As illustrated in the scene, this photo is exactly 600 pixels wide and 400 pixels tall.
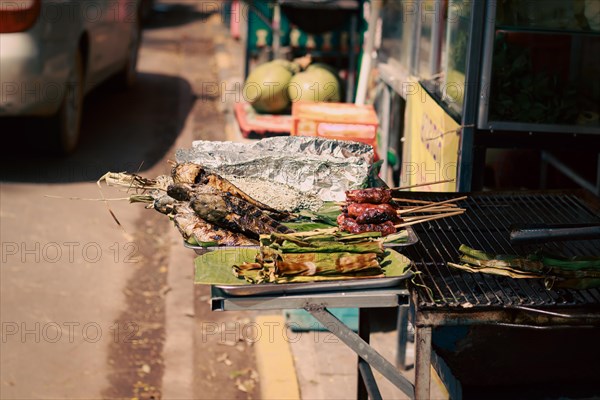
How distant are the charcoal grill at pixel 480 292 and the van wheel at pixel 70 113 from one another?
551cm

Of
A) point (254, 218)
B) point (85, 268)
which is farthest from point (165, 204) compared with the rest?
point (85, 268)

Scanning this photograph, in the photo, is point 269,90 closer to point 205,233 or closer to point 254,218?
point 254,218

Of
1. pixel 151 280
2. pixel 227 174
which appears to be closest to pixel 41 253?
pixel 151 280

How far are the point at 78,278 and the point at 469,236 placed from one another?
3661mm

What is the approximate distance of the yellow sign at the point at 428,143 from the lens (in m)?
5.03

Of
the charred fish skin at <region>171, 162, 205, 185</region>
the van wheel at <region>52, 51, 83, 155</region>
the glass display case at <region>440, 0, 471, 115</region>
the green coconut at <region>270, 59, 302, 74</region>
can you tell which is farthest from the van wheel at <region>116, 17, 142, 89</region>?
the charred fish skin at <region>171, 162, 205, 185</region>

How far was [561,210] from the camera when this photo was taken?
3.95m

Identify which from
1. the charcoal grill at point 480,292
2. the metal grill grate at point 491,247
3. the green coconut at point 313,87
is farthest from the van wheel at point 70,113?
the charcoal grill at point 480,292

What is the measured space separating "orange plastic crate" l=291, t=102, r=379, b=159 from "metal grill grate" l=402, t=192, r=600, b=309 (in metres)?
1.48

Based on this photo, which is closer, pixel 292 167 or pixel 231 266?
pixel 231 266

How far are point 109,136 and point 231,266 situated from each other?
24.0 feet

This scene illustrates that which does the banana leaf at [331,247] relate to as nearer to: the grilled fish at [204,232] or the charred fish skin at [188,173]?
the grilled fish at [204,232]

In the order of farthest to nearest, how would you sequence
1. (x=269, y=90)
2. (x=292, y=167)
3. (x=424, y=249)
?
(x=269, y=90), (x=292, y=167), (x=424, y=249)

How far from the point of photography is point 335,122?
5547 millimetres
